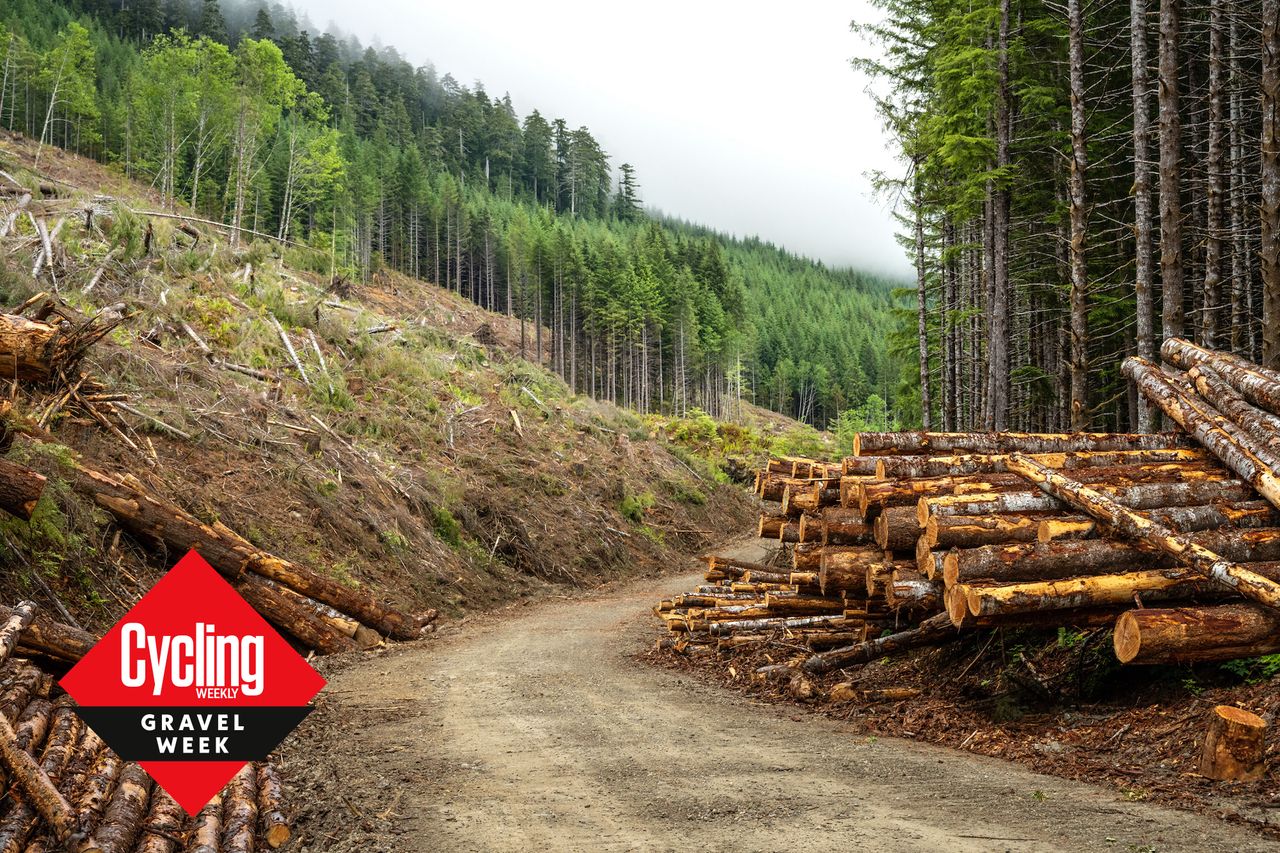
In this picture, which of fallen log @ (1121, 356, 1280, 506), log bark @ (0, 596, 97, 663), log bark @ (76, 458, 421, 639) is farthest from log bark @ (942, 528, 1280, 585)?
log bark @ (76, 458, 421, 639)

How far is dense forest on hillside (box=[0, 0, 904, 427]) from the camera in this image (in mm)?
A: 45656

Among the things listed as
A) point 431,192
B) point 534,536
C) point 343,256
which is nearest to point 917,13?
point 534,536

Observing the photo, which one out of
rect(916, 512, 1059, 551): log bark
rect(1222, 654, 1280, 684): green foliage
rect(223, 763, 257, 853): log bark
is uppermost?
rect(916, 512, 1059, 551): log bark

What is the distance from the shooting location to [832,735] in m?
7.33

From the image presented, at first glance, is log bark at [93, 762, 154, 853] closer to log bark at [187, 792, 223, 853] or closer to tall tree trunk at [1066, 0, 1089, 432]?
log bark at [187, 792, 223, 853]

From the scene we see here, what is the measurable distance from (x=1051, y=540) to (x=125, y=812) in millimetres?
7438

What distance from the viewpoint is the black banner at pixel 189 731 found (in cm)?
398

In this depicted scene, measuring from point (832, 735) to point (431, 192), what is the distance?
83068mm

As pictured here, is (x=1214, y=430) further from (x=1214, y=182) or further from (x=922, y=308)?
(x=922, y=308)

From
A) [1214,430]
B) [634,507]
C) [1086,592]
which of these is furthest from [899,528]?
[634,507]

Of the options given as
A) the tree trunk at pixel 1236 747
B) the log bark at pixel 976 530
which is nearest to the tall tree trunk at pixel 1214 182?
the log bark at pixel 976 530

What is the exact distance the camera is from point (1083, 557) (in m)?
7.27

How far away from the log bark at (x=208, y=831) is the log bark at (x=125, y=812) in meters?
0.29

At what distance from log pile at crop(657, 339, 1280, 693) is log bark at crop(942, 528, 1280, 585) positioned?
13 mm
